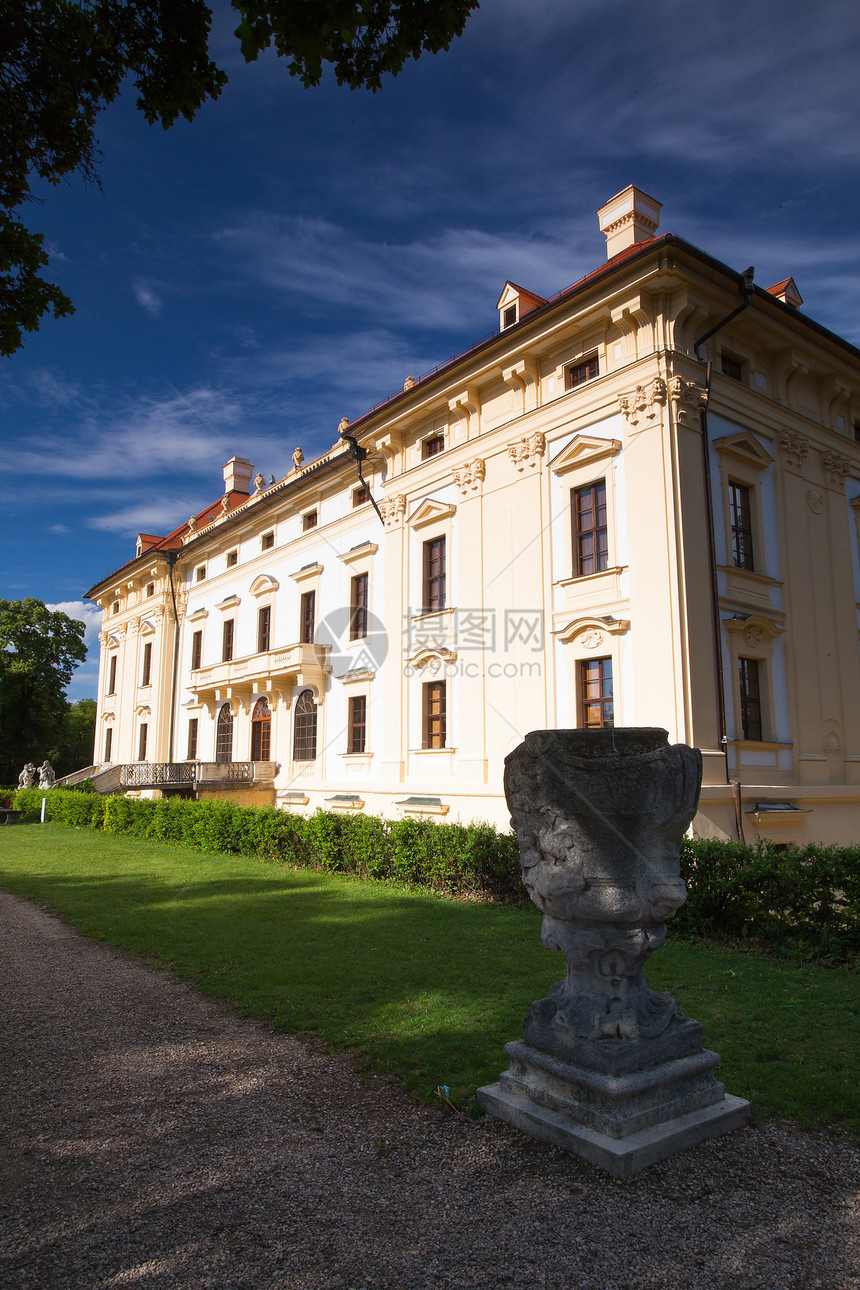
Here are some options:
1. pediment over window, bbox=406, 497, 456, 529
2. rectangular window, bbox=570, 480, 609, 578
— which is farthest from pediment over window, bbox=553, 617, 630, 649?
pediment over window, bbox=406, 497, 456, 529

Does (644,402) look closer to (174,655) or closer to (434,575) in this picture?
(434,575)

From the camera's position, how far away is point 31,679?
139 feet

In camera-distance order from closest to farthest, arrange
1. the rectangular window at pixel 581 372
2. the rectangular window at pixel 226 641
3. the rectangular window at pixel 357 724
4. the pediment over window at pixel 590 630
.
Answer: the pediment over window at pixel 590 630 < the rectangular window at pixel 581 372 < the rectangular window at pixel 357 724 < the rectangular window at pixel 226 641

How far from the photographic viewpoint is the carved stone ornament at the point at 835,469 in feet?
55.4

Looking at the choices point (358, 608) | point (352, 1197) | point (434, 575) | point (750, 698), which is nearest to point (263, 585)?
point (358, 608)

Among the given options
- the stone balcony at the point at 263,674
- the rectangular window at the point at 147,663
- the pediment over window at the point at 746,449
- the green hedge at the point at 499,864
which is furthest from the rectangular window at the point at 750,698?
the rectangular window at the point at 147,663

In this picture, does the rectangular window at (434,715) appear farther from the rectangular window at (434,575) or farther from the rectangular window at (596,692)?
the rectangular window at (596,692)

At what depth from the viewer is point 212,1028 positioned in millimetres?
5895

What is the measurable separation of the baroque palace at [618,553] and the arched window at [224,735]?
20.9 feet

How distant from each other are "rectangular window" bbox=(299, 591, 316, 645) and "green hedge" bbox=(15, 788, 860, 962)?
20.7 ft

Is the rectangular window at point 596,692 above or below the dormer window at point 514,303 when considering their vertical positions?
below

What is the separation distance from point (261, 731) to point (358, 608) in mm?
6769

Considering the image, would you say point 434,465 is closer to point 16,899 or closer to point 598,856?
point 16,899

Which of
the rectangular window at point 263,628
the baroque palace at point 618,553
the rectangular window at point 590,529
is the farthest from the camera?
the rectangular window at point 263,628
